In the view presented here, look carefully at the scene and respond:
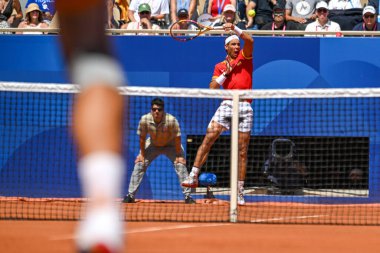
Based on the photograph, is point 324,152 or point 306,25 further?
point 306,25

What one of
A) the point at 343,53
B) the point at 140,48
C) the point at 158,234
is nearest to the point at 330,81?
the point at 343,53

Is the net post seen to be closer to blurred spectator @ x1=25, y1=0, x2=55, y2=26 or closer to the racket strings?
the racket strings

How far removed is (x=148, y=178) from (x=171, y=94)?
114 inches

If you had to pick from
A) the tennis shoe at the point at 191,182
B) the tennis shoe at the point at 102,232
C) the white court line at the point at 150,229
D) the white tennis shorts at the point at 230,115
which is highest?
the white tennis shorts at the point at 230,115

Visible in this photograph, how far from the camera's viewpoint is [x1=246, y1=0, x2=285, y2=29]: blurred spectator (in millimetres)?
15875

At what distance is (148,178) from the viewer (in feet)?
47.5

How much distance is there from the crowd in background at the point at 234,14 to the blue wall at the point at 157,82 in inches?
31.5

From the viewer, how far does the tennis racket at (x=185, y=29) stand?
14.2 metres

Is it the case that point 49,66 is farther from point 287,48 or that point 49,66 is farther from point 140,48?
point 287,48

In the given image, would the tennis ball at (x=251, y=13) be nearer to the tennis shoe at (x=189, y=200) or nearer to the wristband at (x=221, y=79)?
the wristband at (x=221, y=79)

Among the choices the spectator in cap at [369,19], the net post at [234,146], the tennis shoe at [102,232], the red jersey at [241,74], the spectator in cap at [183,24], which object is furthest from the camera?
the spectator in cap at [183,24]

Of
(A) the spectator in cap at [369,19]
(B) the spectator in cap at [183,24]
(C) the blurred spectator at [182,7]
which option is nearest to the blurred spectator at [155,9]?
(C) the blurred spectator at [182,7]

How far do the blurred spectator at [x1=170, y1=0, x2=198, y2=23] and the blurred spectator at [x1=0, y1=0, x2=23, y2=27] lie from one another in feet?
9.53

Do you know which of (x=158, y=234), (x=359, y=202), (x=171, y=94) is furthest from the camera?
(x=359, y=202)
